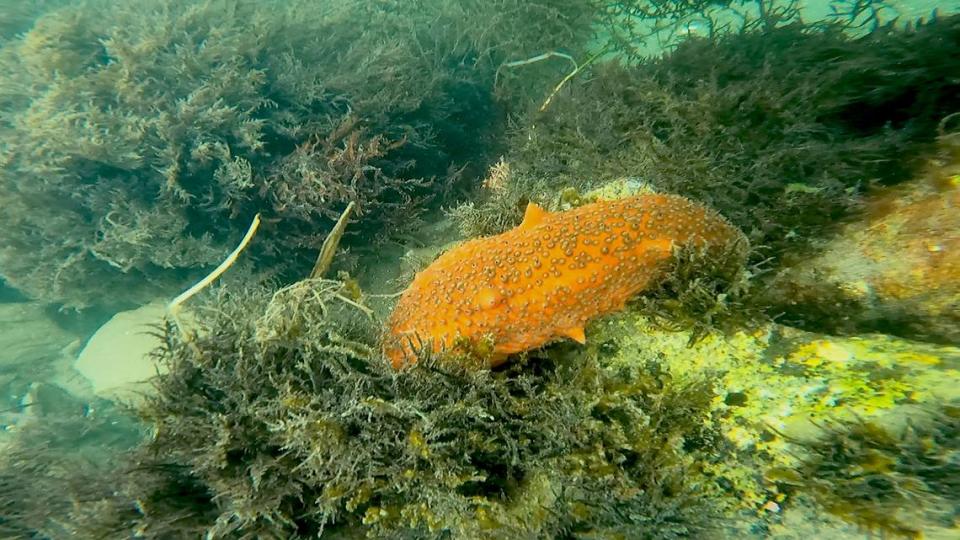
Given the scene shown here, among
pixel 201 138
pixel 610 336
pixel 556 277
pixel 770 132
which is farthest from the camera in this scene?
pixel 201 138

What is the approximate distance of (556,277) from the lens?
2650 millimetres

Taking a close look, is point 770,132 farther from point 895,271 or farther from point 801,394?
point 801,394

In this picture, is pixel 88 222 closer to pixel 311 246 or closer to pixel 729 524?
pixel 311 246

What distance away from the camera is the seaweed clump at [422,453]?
2334 mm

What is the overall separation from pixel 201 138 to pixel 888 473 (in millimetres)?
6647

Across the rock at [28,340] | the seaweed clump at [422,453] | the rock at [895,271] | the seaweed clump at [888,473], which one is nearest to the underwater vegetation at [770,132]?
the rock at [895,271]

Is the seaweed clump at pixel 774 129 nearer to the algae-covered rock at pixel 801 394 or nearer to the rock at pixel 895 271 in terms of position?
the rock at pixel 895 271

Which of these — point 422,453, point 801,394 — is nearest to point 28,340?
point 422,453

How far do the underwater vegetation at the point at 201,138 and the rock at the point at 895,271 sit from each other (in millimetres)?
3936

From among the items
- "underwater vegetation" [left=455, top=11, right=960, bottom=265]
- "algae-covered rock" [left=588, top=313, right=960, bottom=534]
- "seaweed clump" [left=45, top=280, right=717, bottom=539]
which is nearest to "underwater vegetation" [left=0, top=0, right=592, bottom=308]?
"underwater vegetation" [left=455, top=11, right=960, bottom=265]

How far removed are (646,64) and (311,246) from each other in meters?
4.32

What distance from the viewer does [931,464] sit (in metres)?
1.90

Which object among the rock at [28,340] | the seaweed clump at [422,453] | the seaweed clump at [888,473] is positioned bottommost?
the rock at [28,340]

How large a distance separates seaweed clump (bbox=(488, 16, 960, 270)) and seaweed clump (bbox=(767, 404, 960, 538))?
4.01 ft
